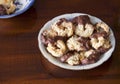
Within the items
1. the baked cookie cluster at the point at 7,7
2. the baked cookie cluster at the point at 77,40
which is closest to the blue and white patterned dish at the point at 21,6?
the baked cookie cluster at the point at 7,7

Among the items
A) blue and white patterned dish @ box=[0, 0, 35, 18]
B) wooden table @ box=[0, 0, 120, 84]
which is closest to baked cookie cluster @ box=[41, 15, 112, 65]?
wooden table @ box=[0, 0, 120, 84]

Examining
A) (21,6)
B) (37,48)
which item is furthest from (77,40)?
(21,6)

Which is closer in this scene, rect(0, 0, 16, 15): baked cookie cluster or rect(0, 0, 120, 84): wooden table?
rect(0, 0, 120, 84): wooden table

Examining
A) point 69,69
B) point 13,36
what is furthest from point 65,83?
point 13,36

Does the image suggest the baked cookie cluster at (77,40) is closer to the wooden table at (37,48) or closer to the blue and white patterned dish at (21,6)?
the wooden table at (37,48)

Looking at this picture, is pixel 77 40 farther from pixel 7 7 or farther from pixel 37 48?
pixel 7 7

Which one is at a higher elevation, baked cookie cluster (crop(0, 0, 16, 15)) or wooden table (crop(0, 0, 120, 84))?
baked cookie cluster (crop(0, 0, 16, 15))

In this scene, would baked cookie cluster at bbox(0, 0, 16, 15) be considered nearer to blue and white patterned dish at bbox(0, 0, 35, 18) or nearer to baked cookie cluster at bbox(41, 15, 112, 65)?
blue and white patterned dish at bbox(0, 0, 35, 18)

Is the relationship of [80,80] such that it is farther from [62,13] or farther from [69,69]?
[62,13]
